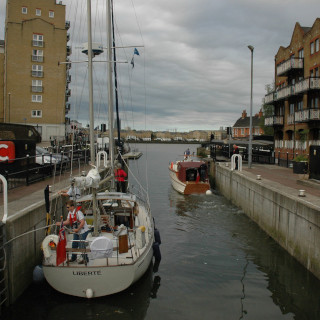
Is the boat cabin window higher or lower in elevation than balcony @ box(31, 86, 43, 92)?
lower

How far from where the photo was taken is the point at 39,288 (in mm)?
10320

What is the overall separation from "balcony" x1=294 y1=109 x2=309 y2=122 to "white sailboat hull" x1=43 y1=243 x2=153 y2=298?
29.2 meters

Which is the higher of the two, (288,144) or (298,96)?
(298,96)

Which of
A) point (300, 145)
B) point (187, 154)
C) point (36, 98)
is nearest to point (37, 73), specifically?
point (36, 98)

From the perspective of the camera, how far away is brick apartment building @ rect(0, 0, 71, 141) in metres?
56.2

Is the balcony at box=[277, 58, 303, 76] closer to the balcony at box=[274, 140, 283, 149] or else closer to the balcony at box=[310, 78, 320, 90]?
the balcony at box=[310, 78, 320, 90]

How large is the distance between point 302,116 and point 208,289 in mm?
28246

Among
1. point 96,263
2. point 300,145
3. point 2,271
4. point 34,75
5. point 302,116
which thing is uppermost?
point 34,75

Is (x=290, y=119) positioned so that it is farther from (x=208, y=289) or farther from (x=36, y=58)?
(x=36, y=58)

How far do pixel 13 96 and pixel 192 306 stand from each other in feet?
176

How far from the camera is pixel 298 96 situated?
38.4 metres

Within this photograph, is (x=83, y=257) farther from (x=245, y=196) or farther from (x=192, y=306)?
(x=245, y=196)

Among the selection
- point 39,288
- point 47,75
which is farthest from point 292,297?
point 47,75

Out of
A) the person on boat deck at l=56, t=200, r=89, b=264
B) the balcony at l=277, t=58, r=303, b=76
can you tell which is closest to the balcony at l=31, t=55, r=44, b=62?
the balcony at l=277, t=58, r=303, b=76
